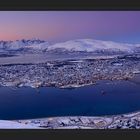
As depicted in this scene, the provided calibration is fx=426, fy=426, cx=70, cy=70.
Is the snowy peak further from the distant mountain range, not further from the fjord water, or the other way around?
the fjord water

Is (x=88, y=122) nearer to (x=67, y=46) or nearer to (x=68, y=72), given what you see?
(x=68, y=72)

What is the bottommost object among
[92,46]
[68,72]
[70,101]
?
[70,101]

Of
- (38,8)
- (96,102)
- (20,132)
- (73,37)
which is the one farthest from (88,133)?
(38,8)

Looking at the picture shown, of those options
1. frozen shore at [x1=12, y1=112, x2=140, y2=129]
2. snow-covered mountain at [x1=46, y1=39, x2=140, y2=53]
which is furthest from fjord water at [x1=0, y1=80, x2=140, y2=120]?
snow-covered mountain at [x1=46, y1=39, x2=140, y2=53]

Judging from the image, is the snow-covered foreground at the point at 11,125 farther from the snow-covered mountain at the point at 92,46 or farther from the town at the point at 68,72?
the snow-covered mountain at the point at 92,46

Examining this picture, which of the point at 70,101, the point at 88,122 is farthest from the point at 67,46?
the point at 88,122

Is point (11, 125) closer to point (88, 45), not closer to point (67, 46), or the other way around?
point (67, 46)

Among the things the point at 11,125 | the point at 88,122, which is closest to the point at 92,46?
the point at 88,122

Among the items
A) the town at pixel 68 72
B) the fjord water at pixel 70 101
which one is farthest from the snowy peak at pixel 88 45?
the fjord water at pixel 70 101

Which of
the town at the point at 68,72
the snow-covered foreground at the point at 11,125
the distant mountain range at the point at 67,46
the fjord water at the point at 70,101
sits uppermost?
the distant mountain range at the point at 67,46

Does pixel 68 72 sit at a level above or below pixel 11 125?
above

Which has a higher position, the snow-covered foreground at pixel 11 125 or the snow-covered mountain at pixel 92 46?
the snow-covered mountain at pixel 92 46
